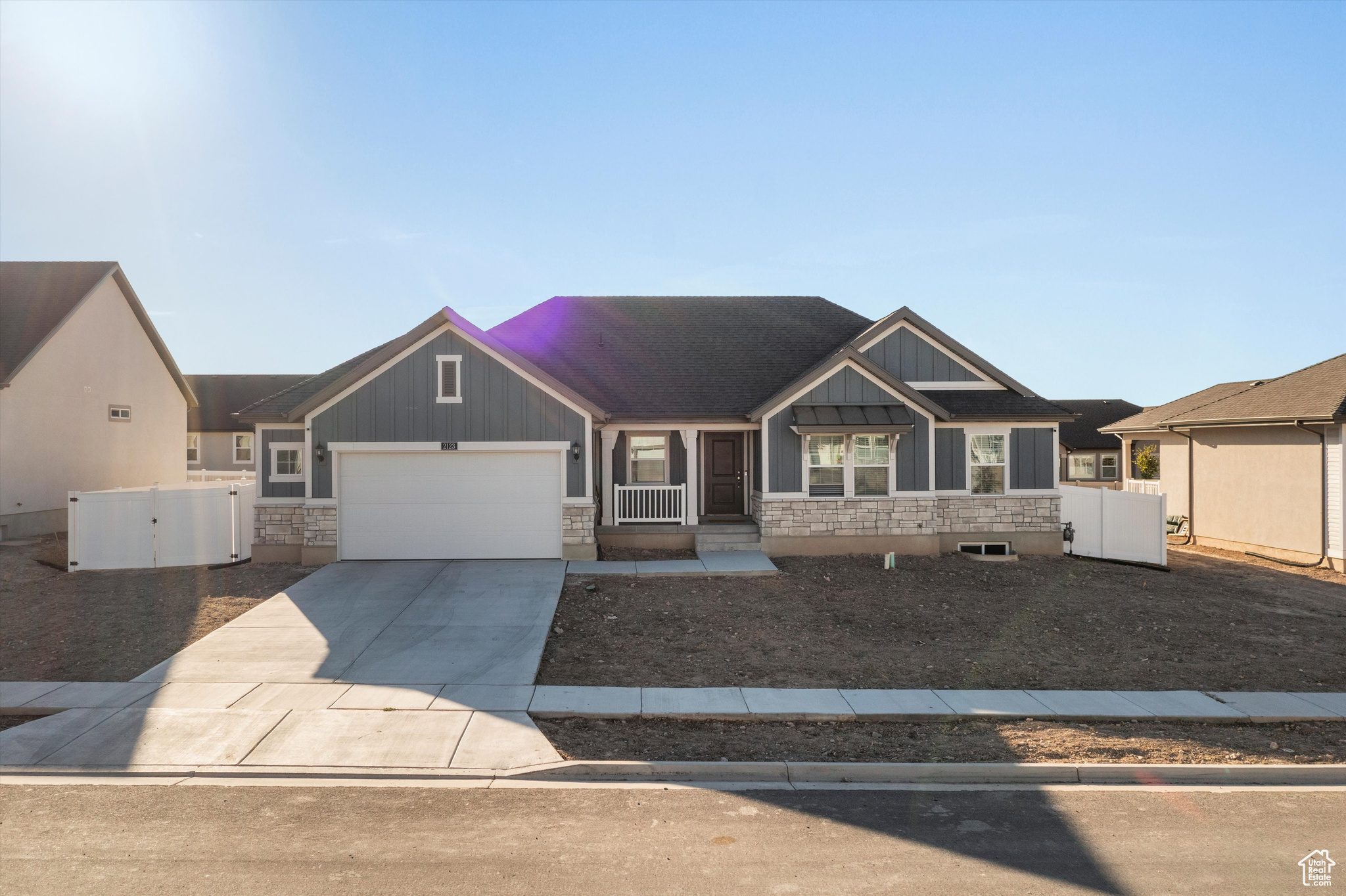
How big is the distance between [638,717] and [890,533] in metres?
10.1

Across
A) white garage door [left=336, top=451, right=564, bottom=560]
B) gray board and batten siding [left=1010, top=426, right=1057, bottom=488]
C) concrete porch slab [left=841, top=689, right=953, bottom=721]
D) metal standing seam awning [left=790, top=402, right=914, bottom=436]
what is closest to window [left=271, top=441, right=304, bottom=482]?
white garage door [left=336, top=451, right=564, bottom=560]

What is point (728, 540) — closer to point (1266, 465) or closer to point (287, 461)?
point (287, 461)

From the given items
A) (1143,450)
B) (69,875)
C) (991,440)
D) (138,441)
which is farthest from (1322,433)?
(138,441)

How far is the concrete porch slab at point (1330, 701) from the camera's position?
782cm

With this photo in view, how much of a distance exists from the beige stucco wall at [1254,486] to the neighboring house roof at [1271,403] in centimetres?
48

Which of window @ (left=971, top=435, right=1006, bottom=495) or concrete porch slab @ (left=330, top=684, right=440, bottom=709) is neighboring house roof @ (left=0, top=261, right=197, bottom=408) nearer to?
concrete porch slab @ (left=330, top=684, right=440, bottom=709)

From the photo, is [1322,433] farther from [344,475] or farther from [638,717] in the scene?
[344,475]

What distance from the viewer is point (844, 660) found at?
9.33 m

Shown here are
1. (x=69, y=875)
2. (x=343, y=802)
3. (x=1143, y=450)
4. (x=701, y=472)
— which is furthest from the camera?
(x=1143, y=450)

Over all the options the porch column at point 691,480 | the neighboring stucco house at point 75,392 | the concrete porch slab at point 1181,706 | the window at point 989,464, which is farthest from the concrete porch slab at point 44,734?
the window at point 989,464

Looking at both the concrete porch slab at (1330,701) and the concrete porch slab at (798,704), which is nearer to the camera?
the concrete porch slab at (798,704)

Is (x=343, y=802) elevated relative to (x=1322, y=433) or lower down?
lower down

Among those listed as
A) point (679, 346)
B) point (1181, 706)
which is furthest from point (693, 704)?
point (679, 346)

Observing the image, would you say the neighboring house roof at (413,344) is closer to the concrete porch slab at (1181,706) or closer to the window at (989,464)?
the window at (989,464)
